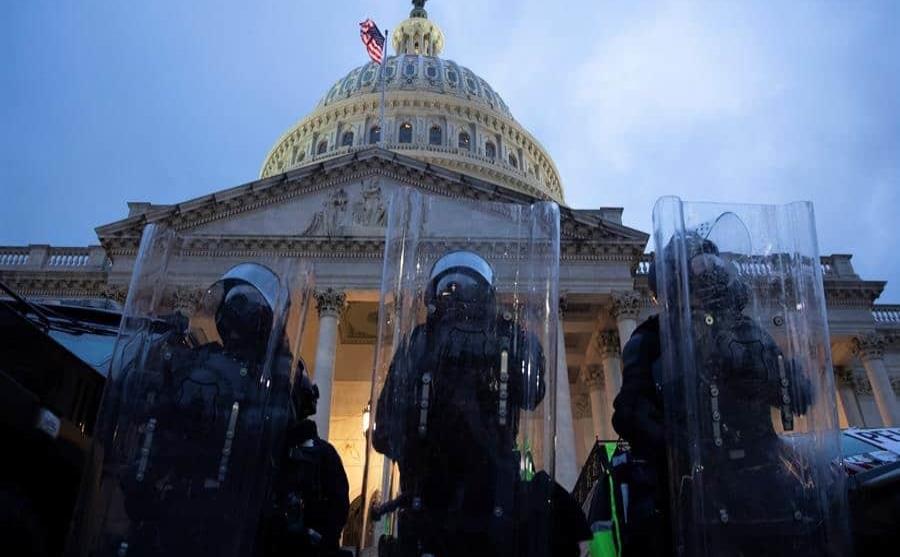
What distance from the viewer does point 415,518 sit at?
167 inches

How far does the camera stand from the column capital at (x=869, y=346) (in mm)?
29859

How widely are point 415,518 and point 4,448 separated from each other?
2.20 meters

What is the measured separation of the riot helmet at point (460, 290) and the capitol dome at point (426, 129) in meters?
49.8

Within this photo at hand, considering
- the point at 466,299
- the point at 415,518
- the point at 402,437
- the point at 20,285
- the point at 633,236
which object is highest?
the point at 633,236

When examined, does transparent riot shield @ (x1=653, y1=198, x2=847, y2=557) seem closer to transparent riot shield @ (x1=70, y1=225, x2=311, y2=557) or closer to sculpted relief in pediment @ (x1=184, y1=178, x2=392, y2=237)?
transparent riot shield @ (x1=70, y1=225, x2=311, y2=557)

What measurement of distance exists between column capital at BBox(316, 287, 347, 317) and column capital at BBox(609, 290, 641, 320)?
9594mm

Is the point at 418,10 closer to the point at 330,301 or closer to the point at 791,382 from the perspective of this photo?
the point at 330,301

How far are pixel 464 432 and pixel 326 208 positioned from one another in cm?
2453

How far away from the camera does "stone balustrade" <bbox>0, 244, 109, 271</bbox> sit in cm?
3123

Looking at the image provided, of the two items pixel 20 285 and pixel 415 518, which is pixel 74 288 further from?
pixel 415 518

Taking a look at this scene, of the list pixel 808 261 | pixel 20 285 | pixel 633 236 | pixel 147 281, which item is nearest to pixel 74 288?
pixel 20 285

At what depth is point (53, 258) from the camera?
32219mm

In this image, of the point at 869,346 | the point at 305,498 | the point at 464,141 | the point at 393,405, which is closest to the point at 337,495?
the point at 305,498

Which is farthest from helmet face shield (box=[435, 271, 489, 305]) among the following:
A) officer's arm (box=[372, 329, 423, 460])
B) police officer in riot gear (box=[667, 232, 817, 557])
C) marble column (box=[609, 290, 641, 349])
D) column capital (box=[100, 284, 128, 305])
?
column capital (box=[100, 284, 128, 305])
